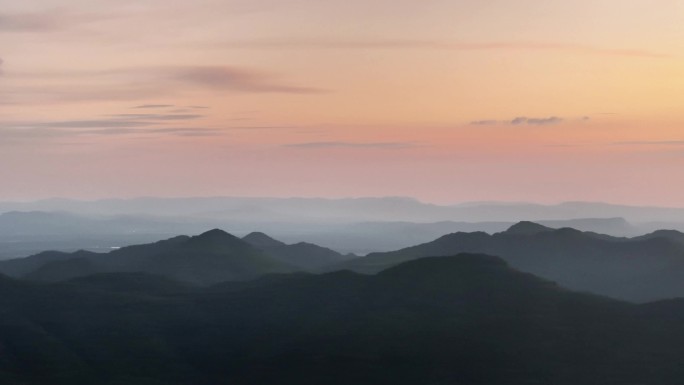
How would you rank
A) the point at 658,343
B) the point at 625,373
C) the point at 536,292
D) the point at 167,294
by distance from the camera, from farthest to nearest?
the point at 167,294, the point at 536,292, the point at 658,343, the point at 625,373

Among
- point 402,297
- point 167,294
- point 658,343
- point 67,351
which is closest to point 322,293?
point 402,297

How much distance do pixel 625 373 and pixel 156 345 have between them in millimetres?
69366

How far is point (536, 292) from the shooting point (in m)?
162

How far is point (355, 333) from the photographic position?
14750cm

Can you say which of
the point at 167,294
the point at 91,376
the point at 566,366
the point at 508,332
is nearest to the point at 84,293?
the point at 167,294

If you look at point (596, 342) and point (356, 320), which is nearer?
point (596, 342)

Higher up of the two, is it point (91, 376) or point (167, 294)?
point (167, 294)

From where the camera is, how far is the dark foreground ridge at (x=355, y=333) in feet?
434

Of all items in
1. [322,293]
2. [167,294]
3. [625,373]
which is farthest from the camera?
[167,294]

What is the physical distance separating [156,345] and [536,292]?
205 feet

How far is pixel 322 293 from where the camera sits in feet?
572

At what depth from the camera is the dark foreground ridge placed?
132375 millimetres

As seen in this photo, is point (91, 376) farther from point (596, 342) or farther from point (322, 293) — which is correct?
point (596, 342)

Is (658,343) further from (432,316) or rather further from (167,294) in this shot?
(167,294)
